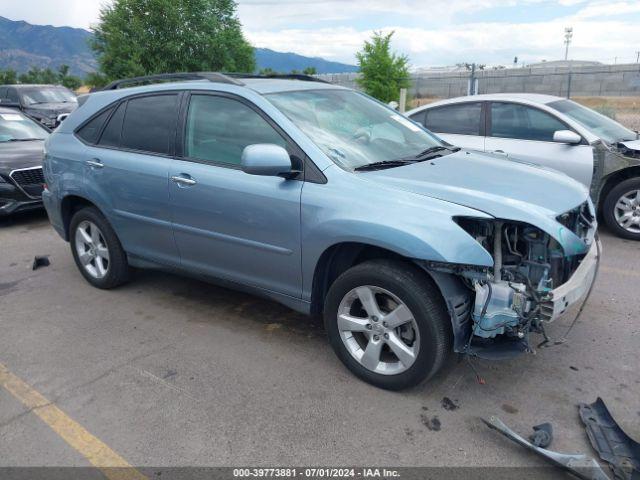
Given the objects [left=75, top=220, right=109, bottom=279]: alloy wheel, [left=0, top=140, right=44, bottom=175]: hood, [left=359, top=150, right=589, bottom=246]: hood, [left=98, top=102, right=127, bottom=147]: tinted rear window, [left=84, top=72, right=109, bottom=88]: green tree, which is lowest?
[left=75, top=220, right=109, bottom=279]: alloy wheel

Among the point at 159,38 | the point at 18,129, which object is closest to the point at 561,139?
the point at 18,129

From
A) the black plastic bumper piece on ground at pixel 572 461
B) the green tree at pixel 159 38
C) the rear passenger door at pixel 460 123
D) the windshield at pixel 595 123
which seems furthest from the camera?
the green tree at pixel 159 38

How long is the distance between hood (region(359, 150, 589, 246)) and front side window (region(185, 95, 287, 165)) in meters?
0.83

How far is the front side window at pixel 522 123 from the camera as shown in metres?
6.44

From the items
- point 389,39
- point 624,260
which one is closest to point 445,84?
point 389,39

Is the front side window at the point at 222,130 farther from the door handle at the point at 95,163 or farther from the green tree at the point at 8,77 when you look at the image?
the green tree at the point at 8,77

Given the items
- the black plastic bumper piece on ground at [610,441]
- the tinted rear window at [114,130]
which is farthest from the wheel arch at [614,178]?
the tinted rear window at [114,130]

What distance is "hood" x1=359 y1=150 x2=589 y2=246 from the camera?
9.39ft

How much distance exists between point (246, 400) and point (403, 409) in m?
0.90

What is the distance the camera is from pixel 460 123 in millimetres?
7113

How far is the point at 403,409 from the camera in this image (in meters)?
3.05

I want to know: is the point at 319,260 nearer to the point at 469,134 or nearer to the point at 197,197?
the point at 197,197

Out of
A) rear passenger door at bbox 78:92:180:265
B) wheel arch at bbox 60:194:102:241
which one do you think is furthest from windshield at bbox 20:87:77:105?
rear passenger door at bbox 78:92:180:265

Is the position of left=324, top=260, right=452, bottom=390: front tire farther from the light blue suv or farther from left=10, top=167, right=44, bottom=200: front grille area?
left=10, top=167, right=44, bottom=200: front grille area
